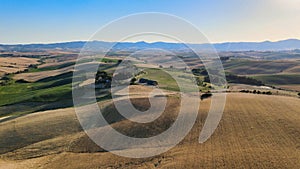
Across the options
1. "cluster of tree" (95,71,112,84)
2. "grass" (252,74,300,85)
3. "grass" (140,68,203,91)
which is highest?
"cluster of tree" (95,71,112,84)

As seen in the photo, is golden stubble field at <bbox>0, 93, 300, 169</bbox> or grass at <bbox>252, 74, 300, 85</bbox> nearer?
golden stubble field at <bbox>0, 93, 300, 169</bbox>

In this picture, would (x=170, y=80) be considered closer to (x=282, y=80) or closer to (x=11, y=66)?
(x=282, y=80)

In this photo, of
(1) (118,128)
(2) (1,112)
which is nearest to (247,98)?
(1) (118,128)

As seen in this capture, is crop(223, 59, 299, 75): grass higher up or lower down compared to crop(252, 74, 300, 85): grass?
higher up

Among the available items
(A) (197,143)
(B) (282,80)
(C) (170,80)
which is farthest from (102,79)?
(B) (282,80)

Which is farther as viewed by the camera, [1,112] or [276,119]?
[1,112]

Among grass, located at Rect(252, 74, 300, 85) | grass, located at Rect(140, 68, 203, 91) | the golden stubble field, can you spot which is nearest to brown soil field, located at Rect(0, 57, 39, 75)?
grass, located at Rect(140, 68, 203, 91)

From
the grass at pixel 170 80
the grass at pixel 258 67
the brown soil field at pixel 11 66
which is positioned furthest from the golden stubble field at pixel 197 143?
the brown soil field at pixel 11 66

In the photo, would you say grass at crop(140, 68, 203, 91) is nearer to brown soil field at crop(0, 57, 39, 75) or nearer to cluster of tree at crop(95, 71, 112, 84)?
cluster of tree at crop(95, 71, 112, 84)

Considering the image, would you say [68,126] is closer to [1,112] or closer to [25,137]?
[25,137]
